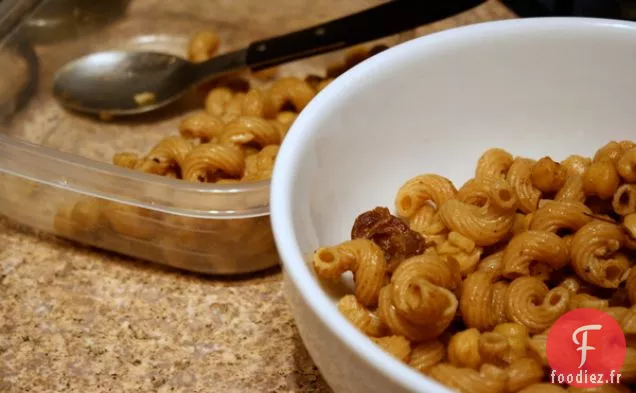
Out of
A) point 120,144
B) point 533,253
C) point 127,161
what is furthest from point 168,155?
point 533,253

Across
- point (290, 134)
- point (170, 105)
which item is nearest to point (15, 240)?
point (170, 105)

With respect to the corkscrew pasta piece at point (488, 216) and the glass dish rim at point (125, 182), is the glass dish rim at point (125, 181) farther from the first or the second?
the corkscrew pasta piece at point (488, 216)

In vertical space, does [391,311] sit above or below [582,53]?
below

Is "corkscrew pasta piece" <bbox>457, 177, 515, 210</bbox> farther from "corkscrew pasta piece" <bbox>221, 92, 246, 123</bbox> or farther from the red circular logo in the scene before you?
"corkscrew pasta piece" <bbox>221, 92, 246, 123</bbox>

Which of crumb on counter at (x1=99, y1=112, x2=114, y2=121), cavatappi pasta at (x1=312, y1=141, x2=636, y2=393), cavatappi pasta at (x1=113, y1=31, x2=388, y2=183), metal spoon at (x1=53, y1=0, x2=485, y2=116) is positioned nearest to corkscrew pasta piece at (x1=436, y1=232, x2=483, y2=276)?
cavatappi pasta at (x1=312, y1=141, x2=636, y2=393)

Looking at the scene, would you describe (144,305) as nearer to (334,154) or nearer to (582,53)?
(334,154)

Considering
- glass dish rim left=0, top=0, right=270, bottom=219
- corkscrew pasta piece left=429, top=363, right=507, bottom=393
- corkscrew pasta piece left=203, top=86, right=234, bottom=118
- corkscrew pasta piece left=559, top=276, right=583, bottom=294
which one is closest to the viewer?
corkscrew pasta piece left=429, top=363, right=507, bottom=393

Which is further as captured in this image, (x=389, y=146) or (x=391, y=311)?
(x=389, y=146)
